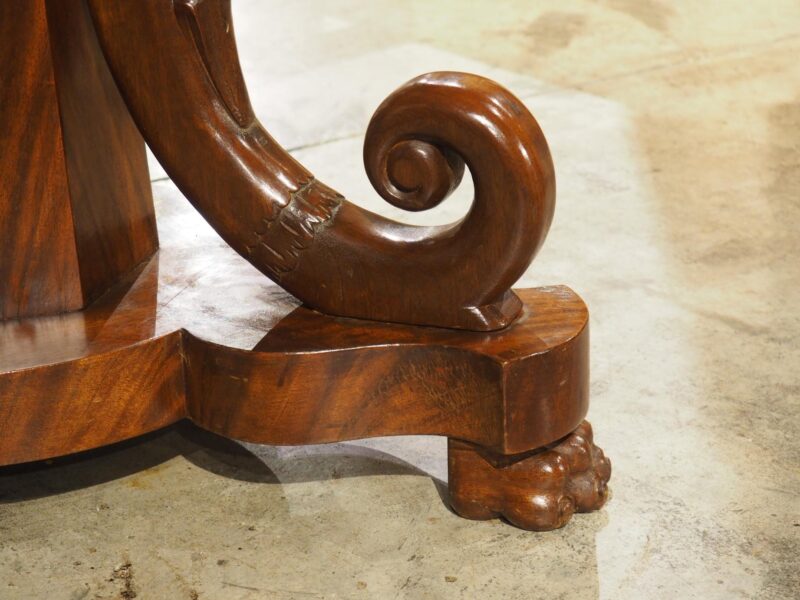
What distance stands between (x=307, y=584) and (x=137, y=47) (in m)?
0.50

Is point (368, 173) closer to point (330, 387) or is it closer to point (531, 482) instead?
point (330, 387)

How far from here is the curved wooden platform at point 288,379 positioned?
1.06m

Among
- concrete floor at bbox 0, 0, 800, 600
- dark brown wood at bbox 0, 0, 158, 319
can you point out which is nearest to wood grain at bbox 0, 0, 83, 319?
dark brown wood at bbox 0, 0, 158, 319

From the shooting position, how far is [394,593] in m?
1.05

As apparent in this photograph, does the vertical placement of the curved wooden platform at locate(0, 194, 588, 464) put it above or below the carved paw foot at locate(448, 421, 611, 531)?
above

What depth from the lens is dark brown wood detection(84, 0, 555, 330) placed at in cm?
103

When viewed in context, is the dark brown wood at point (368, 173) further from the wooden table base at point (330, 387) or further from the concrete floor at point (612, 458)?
the concrete floor at point (612, 458)

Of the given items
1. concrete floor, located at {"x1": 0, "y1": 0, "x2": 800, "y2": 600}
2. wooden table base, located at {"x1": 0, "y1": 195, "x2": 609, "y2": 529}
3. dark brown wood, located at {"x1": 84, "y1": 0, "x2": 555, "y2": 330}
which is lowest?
concrete floor, located at {"x1": 0, "y1": 0, "x2": 800, "y2": 600}

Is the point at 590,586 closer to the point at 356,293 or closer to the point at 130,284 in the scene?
the point at 356,293

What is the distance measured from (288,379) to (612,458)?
0.38 metres

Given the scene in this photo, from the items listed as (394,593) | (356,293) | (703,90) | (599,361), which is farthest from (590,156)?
(394,593)

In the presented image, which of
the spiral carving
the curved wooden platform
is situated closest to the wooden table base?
the curved wooden platform

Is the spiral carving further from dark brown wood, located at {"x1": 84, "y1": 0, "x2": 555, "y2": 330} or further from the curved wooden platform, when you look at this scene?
the curved wooden platform

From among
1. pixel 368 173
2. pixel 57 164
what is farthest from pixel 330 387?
pixel 57 164
